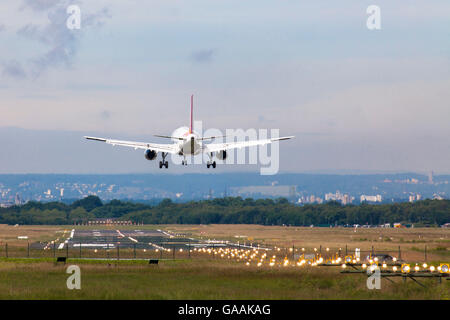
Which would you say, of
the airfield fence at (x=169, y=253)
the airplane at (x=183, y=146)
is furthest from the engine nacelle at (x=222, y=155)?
the airfield fence at (x=169, y=253)

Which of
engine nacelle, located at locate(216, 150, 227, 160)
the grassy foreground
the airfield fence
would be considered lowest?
the airfield fence

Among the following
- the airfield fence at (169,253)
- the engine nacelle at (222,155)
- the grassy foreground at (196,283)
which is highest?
the engine nacelle at (222,155)

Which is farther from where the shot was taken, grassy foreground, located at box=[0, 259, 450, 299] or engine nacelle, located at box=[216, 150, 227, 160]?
engine nacelle, located at box=[216, 150, 227, 160]

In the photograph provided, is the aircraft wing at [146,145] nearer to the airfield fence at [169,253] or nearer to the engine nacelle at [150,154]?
the engine nacelle at [150,154]

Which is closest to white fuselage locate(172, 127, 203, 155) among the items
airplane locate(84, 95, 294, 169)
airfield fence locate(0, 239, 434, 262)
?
airplane locate(84, 95, 294, 169)

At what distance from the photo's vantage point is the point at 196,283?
80250mm

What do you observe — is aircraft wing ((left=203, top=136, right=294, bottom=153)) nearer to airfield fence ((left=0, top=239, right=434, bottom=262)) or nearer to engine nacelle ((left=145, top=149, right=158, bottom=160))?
engine nacelle ((left=145, top=149, right=158, bottom=160))

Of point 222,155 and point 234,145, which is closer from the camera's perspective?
point 222,155

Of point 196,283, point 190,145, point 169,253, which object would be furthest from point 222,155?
point 169,253

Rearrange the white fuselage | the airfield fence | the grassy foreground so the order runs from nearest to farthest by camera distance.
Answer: the grassy foreground < the white fuselage < the airfield fence

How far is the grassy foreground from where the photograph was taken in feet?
222

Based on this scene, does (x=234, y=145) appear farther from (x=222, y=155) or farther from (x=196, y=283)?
(x=196, y=283)

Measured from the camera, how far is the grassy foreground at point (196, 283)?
6756cm
